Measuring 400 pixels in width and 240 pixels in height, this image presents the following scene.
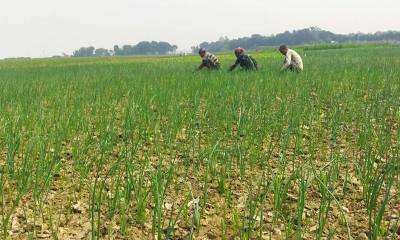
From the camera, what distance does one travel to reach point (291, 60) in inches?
390

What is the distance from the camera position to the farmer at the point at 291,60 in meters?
9.62

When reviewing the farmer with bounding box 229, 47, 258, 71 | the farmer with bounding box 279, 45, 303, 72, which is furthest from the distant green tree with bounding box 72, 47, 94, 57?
the farmer with bounding box 279, 45, 303, 72

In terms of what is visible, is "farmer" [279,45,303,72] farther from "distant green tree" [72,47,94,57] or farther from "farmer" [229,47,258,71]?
"distant green tree" [72,47,94,57]

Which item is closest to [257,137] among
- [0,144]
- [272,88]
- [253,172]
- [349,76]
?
[253,172]

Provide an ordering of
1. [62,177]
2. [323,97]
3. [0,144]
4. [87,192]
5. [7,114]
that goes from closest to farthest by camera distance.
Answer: [87,192]
[62,177]
[0,144]
[7,114]
[323,97]

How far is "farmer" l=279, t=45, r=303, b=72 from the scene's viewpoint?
9.62 m

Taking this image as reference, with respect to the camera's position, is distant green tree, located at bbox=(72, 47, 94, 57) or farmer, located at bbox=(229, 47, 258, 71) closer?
farmer, located at bbox=(229, 47, 258, 71)

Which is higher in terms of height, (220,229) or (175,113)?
(175,113)

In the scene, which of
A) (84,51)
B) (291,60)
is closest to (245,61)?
(291,60)

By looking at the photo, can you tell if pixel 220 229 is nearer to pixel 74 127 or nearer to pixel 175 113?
pixel 175 113

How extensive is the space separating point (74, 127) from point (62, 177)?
1.43 meters

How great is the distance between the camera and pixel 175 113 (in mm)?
4438

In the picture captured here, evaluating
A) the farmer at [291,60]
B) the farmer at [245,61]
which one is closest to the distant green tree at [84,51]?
the farmer at [245,61]

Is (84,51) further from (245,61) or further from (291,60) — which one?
(291,60)
